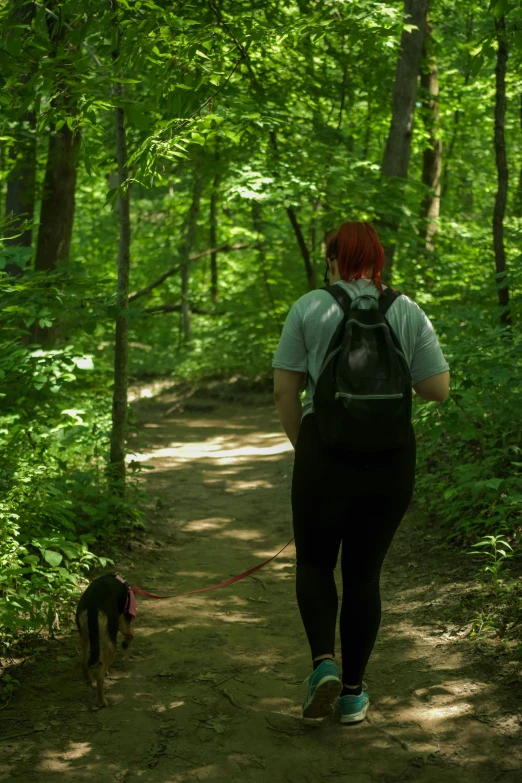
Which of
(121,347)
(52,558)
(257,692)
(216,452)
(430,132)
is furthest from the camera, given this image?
(430,132)

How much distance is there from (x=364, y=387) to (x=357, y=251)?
0.61 metres

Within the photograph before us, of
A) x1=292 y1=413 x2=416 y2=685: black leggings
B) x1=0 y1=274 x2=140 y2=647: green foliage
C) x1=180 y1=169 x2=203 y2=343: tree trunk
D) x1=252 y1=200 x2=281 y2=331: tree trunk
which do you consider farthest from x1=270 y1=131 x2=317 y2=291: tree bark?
x1=292 y1=413 x2=416 y2=685: black leggings

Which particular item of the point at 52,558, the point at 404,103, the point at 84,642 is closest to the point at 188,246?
the point at 404,103

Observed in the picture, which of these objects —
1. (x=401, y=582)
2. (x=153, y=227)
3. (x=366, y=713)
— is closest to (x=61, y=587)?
(x=366, y=713)

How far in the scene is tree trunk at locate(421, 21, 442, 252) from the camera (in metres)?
13.5

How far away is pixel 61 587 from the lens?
14.4ft

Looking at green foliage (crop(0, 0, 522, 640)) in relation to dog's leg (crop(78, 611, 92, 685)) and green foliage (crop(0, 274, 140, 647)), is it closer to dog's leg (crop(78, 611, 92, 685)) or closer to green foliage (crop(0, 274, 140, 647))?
green foliage (crop(0, 274, 140, 647))

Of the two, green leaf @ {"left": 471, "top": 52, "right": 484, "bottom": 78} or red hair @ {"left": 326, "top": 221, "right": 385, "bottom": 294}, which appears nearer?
red hair @ {"left": 326, "top": 221, "right": 385, "bottom": 294}

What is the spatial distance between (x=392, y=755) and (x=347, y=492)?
1080mm

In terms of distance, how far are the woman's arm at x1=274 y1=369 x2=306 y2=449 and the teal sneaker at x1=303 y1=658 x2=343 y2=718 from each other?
94 centimetres

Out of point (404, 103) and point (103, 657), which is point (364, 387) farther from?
point (404, 103)

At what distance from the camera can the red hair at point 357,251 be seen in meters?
3.19

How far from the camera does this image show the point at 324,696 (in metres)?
3.16

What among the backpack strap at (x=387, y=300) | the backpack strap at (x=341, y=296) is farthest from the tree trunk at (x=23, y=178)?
the backpack strap at (x=387, y=300)
